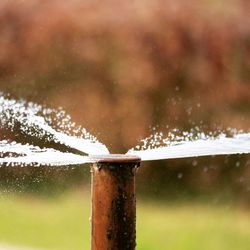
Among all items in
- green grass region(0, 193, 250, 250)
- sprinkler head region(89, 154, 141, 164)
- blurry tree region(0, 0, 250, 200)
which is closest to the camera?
sprinkler head region(89, 154, 141, 164)

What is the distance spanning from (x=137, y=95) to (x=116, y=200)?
54.2 inches

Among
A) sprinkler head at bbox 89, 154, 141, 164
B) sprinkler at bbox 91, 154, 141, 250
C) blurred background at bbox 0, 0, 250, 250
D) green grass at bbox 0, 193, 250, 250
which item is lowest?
sprinkler at bbox 91, 154, 141, 250

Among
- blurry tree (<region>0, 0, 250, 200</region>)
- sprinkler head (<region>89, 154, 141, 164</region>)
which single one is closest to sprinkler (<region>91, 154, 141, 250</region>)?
sprinkler head (<region>89, 154, 141, 164</region>)

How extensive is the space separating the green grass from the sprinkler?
1.15m

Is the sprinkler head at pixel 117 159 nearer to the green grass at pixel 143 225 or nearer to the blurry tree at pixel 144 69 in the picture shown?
the green grass at pixel 143 225

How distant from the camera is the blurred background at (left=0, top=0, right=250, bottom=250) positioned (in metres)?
1.99

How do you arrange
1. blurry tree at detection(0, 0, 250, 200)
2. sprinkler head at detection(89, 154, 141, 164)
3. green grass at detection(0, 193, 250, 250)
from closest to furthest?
sprinkler head at detection(89, 154, 141, 164) → green grass at detection(0, 193, 250, 250) → blurry tree at detection(0, 0, 250, 200)

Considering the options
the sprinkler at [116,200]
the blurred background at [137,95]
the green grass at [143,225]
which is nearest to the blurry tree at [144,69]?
the blurred background at [137,95]

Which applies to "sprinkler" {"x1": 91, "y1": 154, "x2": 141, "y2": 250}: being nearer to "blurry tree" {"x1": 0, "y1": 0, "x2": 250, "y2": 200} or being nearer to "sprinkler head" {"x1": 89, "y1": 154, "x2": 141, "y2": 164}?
"sprinkler head" {"x1": 89, "y1": 154, "x2": 141, "y2": 164}

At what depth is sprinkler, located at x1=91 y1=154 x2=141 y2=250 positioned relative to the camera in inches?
29.9

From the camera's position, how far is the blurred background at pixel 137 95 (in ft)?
6.51

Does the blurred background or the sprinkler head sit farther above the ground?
the blurred background

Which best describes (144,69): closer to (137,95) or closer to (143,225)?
(137,95)

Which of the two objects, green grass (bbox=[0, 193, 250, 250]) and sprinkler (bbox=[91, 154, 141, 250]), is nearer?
sprinkler (bbox=[91, 154, 141, 250])
